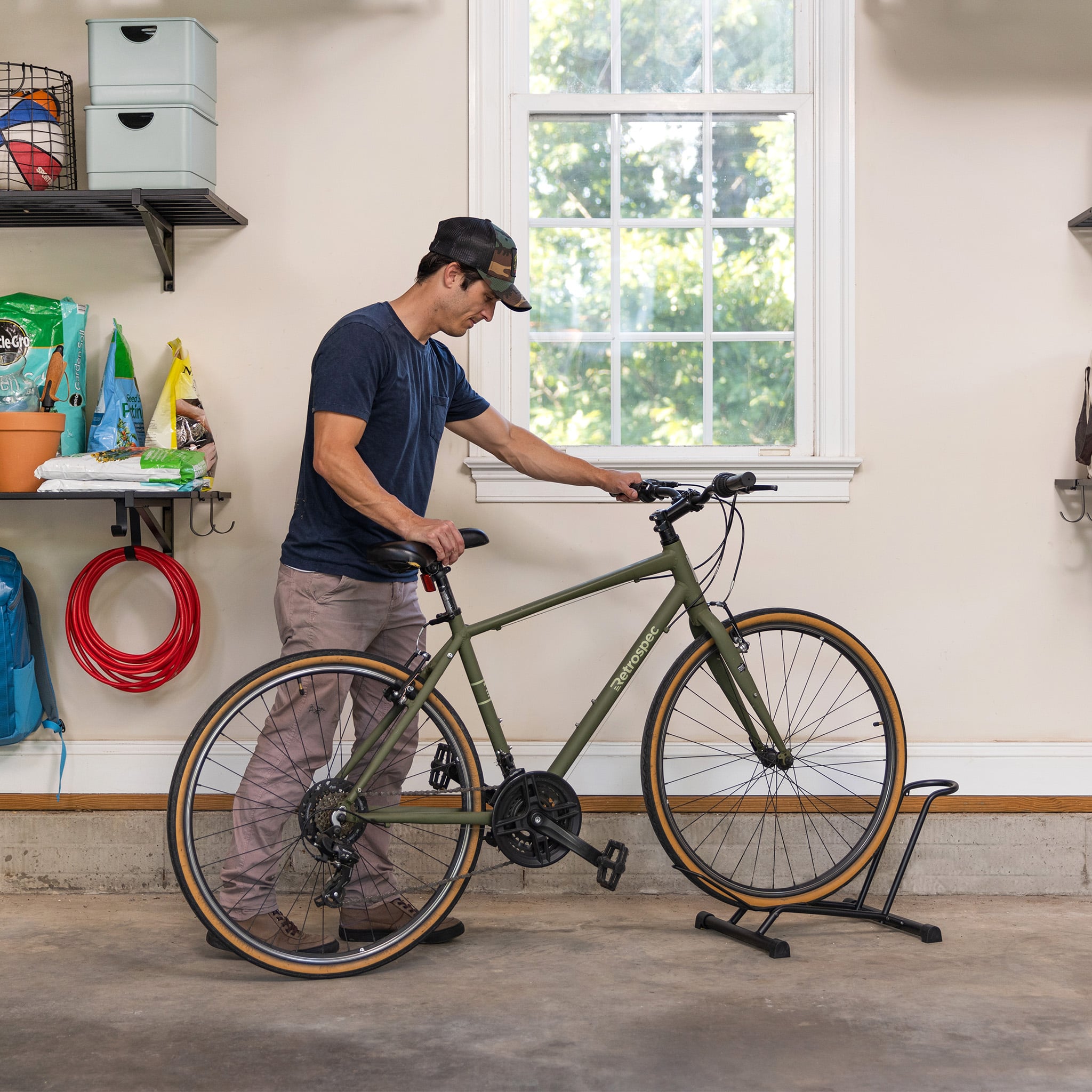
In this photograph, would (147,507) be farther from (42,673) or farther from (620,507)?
(620,507)

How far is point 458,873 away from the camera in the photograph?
7.51 feet

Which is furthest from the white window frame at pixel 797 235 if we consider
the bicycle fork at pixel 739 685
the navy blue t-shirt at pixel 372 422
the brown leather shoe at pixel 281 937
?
the brown leather shoe at pixel 281 937

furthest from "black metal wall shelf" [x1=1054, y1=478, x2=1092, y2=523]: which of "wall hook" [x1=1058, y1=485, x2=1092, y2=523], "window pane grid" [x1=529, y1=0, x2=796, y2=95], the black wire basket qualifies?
the black wire basket

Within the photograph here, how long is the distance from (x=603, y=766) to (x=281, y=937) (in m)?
0.94

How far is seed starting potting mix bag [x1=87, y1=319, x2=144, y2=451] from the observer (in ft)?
8.68

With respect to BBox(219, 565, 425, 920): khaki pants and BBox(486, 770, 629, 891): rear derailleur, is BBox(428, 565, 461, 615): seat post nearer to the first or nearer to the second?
BBox(219, 565, 425, 920): khaki pants

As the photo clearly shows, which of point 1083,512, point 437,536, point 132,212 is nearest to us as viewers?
point 437,536

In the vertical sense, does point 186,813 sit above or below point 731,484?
below

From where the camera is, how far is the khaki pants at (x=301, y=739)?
2.28 m

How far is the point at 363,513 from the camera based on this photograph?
7.05ft

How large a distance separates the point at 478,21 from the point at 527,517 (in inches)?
52.5

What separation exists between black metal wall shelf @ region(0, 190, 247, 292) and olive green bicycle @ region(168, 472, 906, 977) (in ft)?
3.76

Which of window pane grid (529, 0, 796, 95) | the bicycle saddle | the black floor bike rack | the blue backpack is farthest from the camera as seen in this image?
window pane grid (529, 0, 796, 95)

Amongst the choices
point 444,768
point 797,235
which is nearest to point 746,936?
point 444,768
